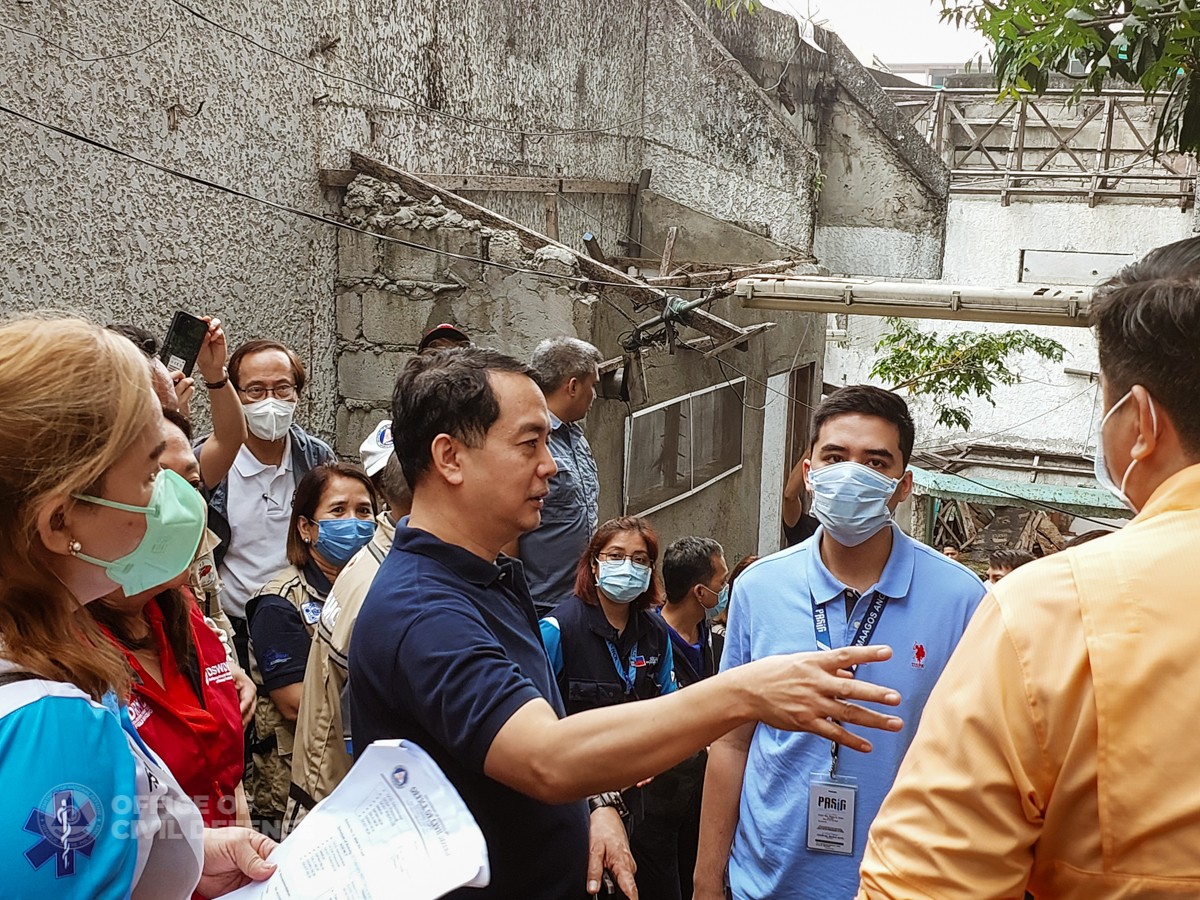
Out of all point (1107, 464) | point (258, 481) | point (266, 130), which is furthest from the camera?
point (266, 130)

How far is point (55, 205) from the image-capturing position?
14.7 feet

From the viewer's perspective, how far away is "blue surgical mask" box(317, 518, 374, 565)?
11.6ft

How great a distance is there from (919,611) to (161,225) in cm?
412

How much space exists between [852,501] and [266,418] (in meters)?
2.42

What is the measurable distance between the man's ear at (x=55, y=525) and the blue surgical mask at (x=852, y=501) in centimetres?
179

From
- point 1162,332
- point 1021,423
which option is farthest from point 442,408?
point 1021,423

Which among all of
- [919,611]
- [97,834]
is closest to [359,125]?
[919,611]

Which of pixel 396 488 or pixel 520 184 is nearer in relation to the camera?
pixel 396 488

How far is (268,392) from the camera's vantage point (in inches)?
166

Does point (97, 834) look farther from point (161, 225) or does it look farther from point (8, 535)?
point (161, 225)

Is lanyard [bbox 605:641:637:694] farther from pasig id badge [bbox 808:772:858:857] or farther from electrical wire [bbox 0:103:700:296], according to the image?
electrical wire [bbox 0:103:700:296]

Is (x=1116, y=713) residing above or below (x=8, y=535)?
below

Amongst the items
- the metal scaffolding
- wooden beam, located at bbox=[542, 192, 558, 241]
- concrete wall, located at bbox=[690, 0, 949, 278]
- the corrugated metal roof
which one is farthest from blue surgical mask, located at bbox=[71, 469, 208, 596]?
the metal scaffolding

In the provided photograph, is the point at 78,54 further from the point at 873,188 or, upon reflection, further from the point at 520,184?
the point at 873,188
